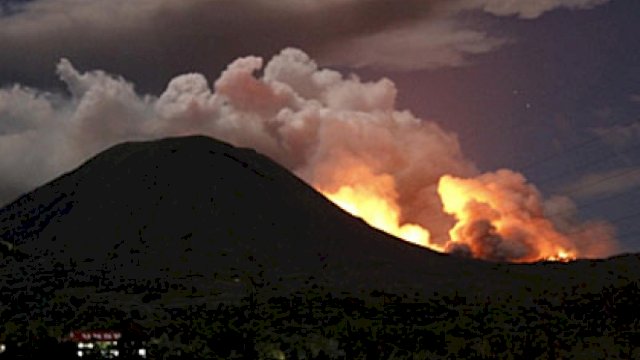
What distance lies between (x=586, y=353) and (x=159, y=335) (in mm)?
69023

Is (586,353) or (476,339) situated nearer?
(586,353)

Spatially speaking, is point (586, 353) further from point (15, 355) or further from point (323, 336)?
point (15, 355)

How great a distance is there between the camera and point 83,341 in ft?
428

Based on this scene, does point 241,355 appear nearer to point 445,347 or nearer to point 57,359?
point 445,347

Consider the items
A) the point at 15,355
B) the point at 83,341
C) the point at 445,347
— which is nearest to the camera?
the point at 15,355

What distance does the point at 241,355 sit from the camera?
163250 millimetres

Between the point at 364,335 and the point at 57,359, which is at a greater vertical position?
the point at 364,335

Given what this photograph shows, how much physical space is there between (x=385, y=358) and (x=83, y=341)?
5389 centimetres

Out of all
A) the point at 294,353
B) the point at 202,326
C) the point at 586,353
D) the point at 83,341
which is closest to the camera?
the point at 83,341

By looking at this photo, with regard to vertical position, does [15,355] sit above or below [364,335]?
below

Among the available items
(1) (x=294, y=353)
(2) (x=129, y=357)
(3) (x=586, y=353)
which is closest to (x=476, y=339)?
(3) (x=586, y=353)

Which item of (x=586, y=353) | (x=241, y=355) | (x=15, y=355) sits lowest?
(x=15, y=355)

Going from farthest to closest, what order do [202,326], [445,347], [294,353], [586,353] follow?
[202,326] < [445,347] < [586,353] < [294,353]

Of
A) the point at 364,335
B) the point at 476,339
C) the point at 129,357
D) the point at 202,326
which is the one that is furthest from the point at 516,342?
the point at 129,357
